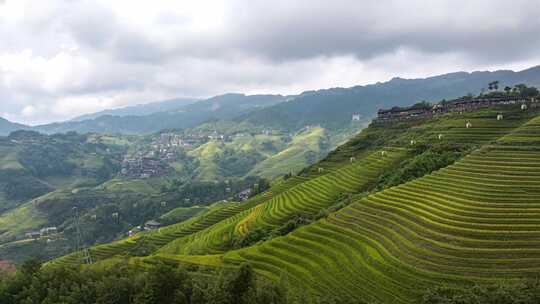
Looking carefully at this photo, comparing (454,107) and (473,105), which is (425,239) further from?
(454,107)

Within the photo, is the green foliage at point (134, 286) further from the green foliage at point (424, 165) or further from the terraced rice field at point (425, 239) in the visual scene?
the green foliage at point (424, 165)

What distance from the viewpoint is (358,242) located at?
45750 millimetres

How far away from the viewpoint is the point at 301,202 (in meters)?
81.4

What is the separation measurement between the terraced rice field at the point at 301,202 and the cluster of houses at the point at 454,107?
4129cm

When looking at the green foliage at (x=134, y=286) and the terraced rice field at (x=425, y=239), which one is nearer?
the green foliage at (x=134, y=286)

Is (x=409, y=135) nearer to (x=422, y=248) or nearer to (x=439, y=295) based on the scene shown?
(x=422, y=248)

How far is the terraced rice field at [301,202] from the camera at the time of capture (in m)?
75.3

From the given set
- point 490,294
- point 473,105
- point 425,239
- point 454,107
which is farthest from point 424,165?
point 454,107

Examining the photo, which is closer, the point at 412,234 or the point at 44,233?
the point at 412,234

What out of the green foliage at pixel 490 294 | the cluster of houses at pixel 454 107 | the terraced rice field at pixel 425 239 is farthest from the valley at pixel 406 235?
the cluster of houses at pixel 454 107

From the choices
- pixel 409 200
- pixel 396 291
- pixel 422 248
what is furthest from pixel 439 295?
pixel 409 200

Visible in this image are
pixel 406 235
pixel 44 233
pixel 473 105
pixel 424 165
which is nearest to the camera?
pixel 406 235

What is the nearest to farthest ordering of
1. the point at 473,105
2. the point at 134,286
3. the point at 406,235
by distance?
1. the point at 134,286
2. the point at 406,235
3. the point at 473,105

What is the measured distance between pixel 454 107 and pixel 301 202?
8214 centimetres
